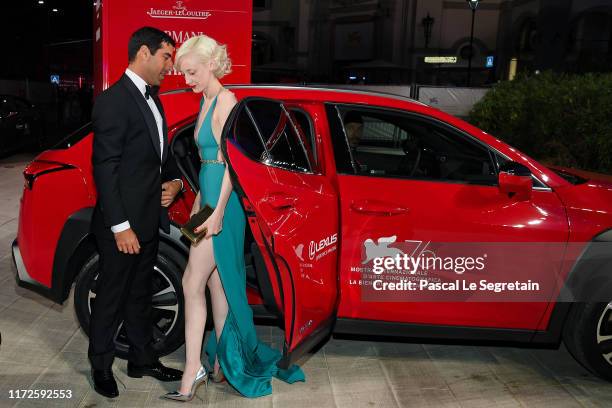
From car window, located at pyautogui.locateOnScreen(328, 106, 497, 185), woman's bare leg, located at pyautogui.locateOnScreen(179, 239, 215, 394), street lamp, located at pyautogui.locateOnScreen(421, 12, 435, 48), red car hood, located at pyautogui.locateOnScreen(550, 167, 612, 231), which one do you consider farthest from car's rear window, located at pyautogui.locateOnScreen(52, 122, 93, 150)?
street lamp, located at pyautogui.locateOnScreen(421, 12, 435, 48)

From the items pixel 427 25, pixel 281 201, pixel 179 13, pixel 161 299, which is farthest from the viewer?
pixel 427 25

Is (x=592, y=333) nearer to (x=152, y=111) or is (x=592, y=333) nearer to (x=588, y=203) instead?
(x=588, y=203)

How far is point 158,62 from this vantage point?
2.91 metres

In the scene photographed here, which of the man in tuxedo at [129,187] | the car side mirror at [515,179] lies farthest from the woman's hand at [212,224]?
the car side mirror at [515,179]

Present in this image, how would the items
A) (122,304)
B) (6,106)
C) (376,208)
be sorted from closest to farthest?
1. (122,304)
2. (376,208)
3. (6,106)

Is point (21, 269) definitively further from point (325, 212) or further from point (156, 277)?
point (325, 212)

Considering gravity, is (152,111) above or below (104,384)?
above

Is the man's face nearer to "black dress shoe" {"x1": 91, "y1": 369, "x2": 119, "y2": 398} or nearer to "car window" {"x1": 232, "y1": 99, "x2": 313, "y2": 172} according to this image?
"car window" {"x1": 232, "y1": 99, "x2": 313, "y2": 172}

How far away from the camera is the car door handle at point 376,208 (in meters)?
3.21

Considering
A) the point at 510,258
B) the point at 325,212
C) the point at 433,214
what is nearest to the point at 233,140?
the point at 325,212

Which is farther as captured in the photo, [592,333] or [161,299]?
[161,299]

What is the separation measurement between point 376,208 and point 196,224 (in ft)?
3.13

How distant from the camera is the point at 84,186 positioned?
137 inches

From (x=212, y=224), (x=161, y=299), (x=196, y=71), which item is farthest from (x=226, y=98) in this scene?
(x=161, y=299)
